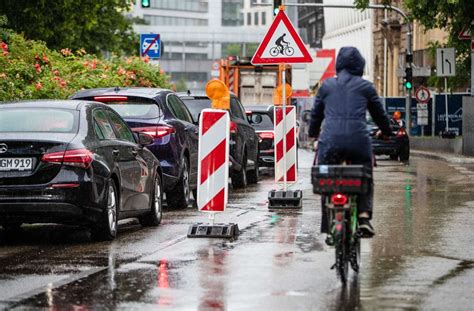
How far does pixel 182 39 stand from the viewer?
179 metres

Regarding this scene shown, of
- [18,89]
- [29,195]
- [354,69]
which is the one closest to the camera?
[354,69]

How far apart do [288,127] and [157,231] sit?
5.12 m

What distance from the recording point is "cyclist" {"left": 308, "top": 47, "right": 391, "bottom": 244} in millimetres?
11242

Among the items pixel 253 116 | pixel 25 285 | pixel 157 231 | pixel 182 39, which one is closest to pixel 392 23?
pixel 253 116

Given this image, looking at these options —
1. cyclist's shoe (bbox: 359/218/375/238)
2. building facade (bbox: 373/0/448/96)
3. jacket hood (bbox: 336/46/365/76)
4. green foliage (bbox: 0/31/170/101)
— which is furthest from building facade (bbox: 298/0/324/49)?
cyclist's shoe (bbox: 359/218/375/238)

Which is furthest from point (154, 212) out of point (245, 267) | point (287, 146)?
point (245, 267)

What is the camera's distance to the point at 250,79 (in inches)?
1861

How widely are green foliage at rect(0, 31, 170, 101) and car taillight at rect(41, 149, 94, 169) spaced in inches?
321

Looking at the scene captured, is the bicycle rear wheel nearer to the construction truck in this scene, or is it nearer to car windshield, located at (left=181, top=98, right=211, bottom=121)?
car windshield, located at (left=181, top=98, right=211, bottom=121)

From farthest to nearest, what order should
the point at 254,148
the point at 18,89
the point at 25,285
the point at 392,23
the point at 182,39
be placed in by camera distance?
the point at 182,39 < the point at 392,23 < the point at 254,148 < the point at 18,89 < the point at 25,285

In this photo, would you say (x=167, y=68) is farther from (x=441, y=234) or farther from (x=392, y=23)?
(x=441, y=234)

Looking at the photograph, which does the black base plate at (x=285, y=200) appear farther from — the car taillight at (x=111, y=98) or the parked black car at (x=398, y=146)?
the parked black car at (x=398, y=146)

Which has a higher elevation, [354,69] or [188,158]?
[354,69]

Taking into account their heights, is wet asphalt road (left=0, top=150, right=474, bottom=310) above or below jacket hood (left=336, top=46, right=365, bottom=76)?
below
